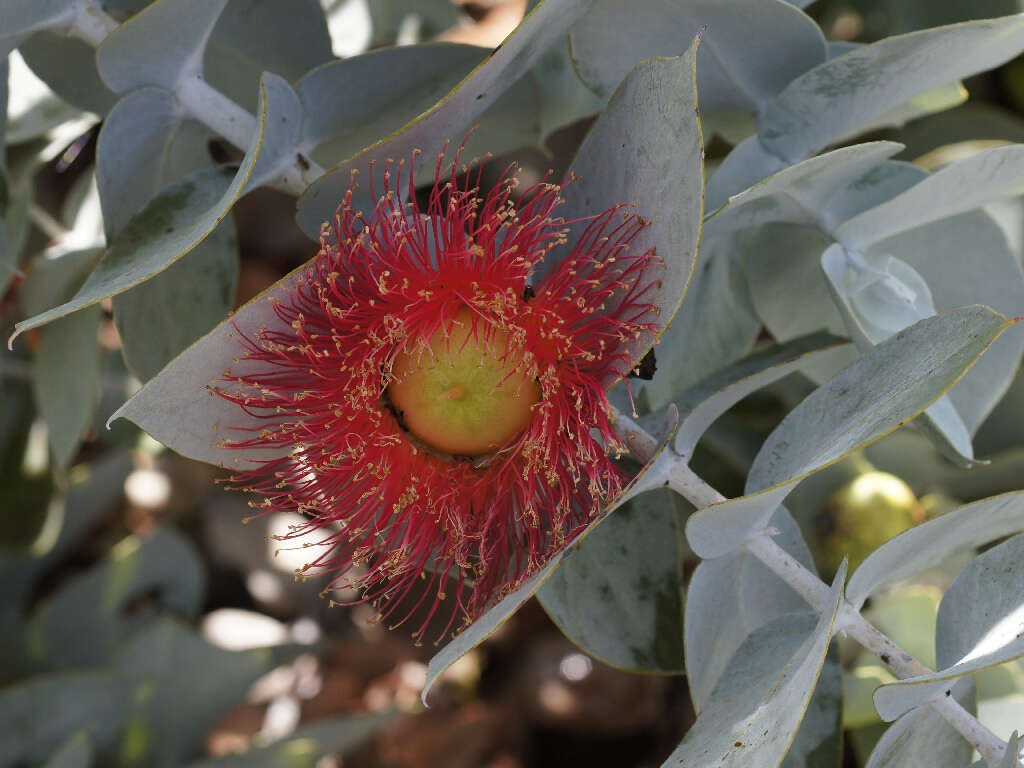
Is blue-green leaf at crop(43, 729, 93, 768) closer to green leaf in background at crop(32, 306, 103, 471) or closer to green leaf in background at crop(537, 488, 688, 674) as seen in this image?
green leaf in background at crop(32, 306, 103, 471)

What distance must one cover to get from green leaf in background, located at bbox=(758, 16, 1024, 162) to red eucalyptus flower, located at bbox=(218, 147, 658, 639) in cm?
16

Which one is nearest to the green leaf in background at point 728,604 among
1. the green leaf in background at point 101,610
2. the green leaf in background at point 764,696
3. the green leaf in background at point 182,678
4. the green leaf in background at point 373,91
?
the green leaf in background at point 764,696

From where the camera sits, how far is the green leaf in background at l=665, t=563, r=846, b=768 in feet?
1.53

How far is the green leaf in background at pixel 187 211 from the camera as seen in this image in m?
0.53

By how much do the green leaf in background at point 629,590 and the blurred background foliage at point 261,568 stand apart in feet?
0.67

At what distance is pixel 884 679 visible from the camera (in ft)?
2.70

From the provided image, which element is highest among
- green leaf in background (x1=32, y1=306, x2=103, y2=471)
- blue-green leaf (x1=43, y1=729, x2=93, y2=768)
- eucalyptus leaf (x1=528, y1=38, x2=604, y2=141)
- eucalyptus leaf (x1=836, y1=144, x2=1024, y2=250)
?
eucalyptus leaf (x1=528, y1=38, x2=604, y2=141)

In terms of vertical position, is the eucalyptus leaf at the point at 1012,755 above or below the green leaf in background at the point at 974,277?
below

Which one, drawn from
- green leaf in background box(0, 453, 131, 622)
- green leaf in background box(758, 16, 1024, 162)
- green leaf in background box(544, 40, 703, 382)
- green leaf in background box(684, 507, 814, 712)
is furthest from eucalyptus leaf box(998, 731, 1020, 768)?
green leaf in background box(0, 453, 131, 622)

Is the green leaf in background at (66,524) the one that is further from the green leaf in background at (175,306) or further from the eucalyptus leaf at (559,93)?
the eucalyptus leaf at (559,93)

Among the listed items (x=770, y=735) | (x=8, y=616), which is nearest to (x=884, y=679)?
(x=770, y=735)

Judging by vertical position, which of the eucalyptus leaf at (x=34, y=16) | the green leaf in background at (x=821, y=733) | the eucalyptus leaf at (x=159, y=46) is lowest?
the green leaf in background at (x=821, y=733)

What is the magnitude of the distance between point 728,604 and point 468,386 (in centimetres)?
20

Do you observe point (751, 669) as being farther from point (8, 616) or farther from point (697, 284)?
point (8, 616)
